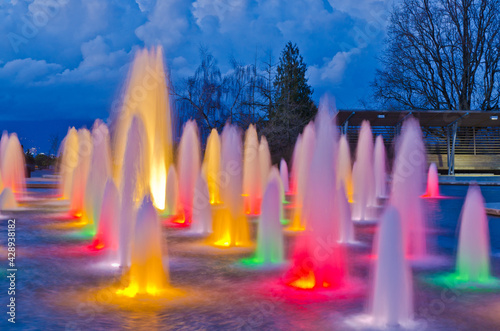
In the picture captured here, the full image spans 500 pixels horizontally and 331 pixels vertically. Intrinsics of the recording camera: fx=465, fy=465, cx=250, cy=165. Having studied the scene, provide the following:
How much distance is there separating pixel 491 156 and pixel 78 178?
27482 millimetres

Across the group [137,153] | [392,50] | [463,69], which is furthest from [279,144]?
[137,153]

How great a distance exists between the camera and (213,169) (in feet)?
65.8

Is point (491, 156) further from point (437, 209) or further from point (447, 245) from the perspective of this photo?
point (447, 245)

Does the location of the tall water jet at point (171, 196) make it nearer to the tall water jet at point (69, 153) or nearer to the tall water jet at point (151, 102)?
the tall water jet at point (151, 102)

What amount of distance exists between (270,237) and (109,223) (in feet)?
8.77

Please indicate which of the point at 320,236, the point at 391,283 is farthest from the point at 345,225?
the point at 391,283

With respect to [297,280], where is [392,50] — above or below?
above

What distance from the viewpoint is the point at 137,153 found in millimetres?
8273

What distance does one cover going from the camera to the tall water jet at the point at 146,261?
442 centimetres

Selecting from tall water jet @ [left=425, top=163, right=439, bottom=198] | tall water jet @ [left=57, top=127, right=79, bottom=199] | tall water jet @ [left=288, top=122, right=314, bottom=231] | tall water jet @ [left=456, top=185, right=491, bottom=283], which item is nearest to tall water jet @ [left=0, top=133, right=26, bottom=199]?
tall water jet @ [left=57, top=127, right=79, bottom=199]

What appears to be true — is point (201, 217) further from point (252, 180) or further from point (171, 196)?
point (252, 180)

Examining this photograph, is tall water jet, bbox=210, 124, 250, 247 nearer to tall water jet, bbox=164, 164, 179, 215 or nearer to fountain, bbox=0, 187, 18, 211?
tall water jet, bbox=164, 164, 179, 215

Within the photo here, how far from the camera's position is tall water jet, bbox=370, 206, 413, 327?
3564 millimetres

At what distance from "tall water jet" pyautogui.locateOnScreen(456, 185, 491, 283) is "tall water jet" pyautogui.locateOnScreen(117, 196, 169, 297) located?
10.5ft
